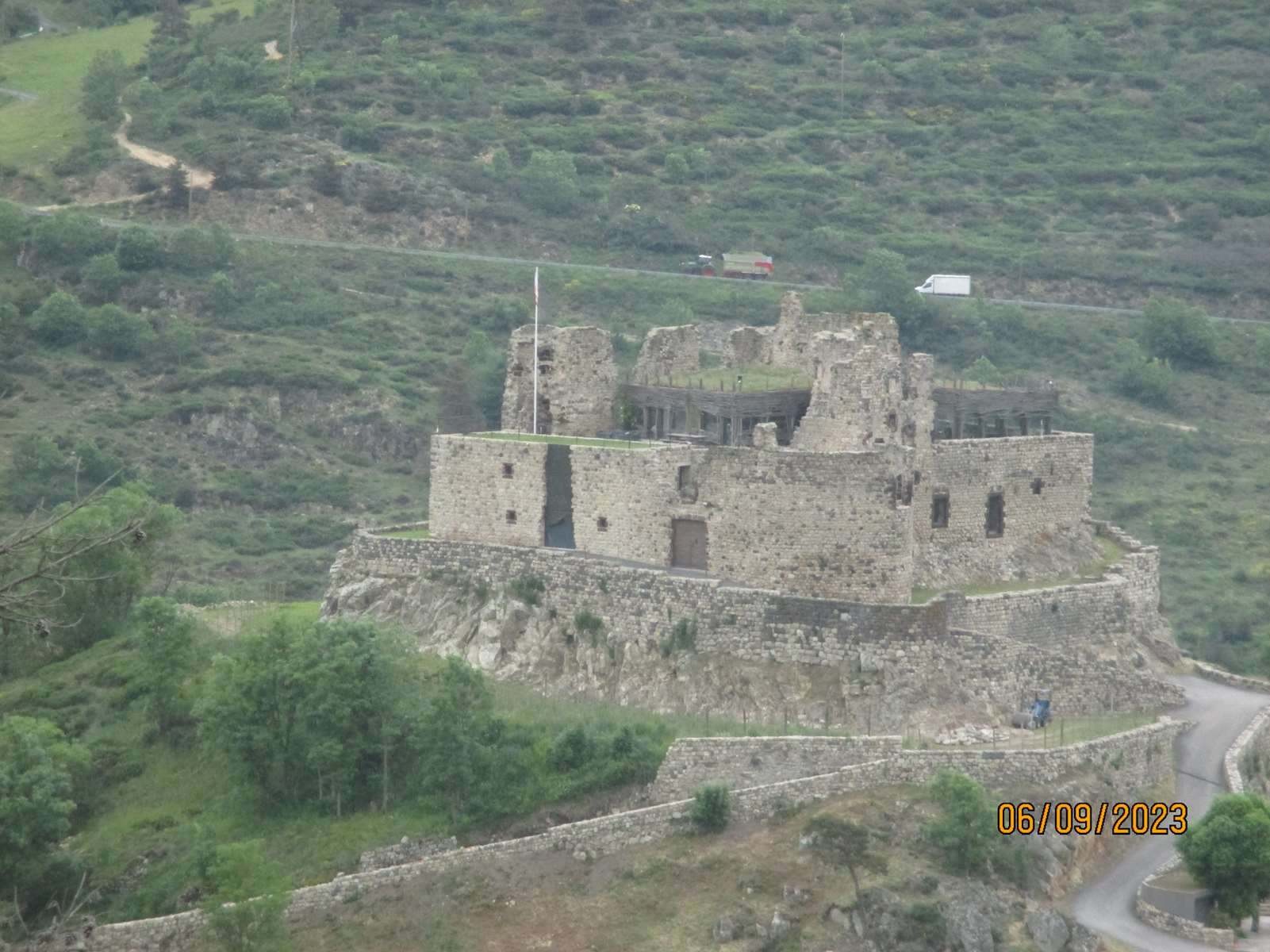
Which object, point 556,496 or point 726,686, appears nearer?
point 726,686

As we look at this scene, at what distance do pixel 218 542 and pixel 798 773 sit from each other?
120 feet

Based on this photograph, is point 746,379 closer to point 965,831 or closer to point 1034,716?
point 1034,716

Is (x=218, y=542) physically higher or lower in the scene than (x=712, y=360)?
lower

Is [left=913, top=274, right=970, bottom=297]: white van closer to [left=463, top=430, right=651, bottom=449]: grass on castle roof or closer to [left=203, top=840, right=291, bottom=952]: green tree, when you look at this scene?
[left=463, top=430, right=651, bottom=449]: grass on castle roof

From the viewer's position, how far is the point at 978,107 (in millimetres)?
128500

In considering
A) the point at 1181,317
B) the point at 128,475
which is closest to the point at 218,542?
the point at 128,475

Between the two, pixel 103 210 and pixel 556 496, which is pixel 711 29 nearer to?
pixel 103 210

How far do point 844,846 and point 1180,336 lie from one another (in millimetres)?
60614

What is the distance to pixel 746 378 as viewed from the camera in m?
60.0

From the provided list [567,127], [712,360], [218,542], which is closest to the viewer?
[712,360]

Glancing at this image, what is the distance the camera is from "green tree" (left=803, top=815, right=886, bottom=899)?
161ft

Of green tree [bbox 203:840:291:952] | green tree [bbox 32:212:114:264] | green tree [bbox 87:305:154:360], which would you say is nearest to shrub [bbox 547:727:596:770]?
green tree [bbox 203:840:291:952]

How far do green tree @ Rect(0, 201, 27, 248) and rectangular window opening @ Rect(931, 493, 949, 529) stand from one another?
50885 millimetres

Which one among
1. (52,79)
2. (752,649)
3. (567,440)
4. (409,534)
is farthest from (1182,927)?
(52,79)
